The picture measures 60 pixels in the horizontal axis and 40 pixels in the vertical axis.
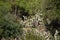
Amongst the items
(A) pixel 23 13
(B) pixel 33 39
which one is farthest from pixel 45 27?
(B) pixel 33 39

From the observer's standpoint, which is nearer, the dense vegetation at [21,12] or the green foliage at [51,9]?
the dense vegetation at [21,12]

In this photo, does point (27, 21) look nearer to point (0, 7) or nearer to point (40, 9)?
point (40, 9)

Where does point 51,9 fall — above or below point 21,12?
above

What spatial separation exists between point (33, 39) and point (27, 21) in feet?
8.61

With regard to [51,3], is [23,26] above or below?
below

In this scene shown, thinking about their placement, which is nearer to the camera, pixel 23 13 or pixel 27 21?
pixel 27 21

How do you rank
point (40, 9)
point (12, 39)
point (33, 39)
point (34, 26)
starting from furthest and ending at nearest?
1. point (40, 9)
2. point (34, 26)
3. point (12, 39)
4. point (33, 39)

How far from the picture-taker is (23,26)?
8250 mm

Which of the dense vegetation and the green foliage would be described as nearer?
the dense vegetation

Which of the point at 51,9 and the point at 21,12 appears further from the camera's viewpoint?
the point at 21,12

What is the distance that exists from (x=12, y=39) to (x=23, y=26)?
1182 millimetres

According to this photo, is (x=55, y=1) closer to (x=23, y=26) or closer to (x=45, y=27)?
(x=45, y=27)

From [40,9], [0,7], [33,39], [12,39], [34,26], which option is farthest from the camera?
[40,9]

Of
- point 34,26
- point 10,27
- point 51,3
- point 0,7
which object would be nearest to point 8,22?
point 10,27
